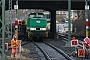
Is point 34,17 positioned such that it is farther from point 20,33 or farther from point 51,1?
point 20,33

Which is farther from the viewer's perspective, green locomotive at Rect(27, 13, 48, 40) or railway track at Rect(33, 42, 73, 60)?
green locomotive at Rect(27, 13, 48, 40)

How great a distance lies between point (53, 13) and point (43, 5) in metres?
5.63

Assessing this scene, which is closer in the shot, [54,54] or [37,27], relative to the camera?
[54,54]

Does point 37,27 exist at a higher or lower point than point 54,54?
higher

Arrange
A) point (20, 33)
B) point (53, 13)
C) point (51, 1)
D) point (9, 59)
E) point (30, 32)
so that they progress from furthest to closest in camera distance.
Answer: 1. point (20, 33)
2. point (53, 13)
3. point (51, 1)
4. point (30, 32)
5. point (9, 59)

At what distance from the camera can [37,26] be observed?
3356cm

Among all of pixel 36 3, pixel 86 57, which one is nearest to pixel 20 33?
pixel 36 3

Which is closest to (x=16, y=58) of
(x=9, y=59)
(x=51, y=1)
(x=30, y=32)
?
(x=9, y=59)

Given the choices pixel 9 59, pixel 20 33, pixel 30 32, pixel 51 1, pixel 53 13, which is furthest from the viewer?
pixel 20 33

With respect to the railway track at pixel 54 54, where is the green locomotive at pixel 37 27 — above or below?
above

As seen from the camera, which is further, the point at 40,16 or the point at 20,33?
the point at 20,33

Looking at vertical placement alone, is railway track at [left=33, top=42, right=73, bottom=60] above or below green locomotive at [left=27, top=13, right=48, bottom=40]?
below

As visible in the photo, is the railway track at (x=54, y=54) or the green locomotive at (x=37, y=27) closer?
the railway track at (x=54, y=54)

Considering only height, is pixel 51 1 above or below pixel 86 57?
above
